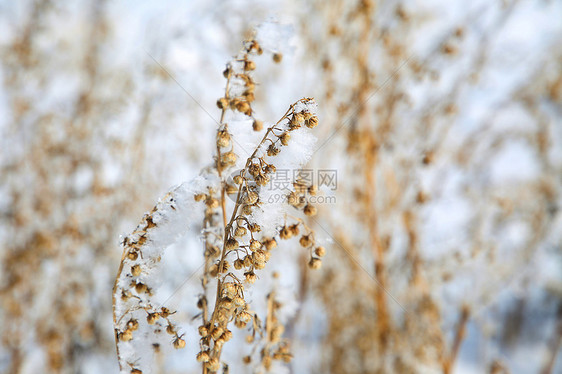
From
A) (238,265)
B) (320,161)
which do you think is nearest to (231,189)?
(238,265)

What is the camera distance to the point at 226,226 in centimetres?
64

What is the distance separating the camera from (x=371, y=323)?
2.36 metres

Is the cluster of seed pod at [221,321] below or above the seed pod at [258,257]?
below

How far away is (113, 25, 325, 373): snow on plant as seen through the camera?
0.65m

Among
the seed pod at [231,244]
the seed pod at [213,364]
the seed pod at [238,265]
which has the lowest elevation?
the seed pod at [213,364]

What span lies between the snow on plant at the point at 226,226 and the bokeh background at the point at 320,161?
70 cm

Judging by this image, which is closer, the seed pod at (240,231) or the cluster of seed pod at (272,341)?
the seed pod at (240,231)

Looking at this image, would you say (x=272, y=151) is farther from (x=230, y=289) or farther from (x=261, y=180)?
(x=230, y=289)

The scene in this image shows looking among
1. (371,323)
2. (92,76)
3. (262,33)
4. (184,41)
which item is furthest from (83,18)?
(371,323)

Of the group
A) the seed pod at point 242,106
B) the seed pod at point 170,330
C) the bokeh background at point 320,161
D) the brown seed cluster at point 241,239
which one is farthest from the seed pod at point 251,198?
the bokeh background at point 320,161

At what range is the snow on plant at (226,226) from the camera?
65 centimetres

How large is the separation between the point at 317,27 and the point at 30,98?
2.11 m

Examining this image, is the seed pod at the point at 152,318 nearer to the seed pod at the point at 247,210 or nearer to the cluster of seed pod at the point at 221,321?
the cluster of seed pod at the point at 221,321

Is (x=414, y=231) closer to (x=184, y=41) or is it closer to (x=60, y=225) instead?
(x=184, y=41)
